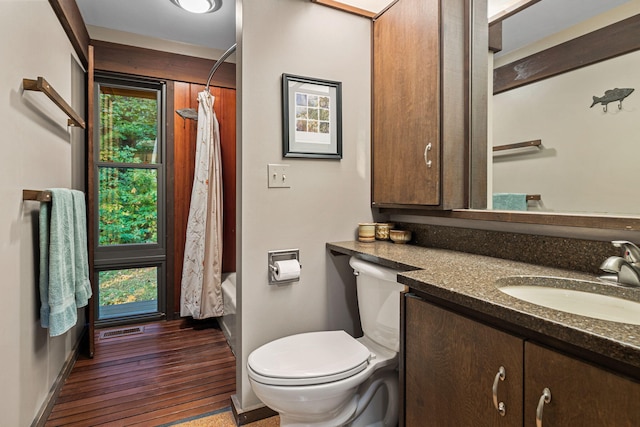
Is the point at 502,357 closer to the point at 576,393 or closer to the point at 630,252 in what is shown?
the point at 576,393

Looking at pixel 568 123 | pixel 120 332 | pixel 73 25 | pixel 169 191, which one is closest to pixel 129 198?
pixel 169 191

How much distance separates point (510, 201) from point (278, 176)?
1090 millimetres

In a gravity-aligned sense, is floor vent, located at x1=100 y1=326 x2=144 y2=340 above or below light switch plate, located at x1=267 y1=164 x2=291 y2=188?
below

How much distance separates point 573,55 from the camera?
1322mm

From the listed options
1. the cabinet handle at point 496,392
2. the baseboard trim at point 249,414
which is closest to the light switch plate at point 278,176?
the baseboard trim at point 249,414

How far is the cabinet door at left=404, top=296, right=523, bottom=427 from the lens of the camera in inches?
31.1

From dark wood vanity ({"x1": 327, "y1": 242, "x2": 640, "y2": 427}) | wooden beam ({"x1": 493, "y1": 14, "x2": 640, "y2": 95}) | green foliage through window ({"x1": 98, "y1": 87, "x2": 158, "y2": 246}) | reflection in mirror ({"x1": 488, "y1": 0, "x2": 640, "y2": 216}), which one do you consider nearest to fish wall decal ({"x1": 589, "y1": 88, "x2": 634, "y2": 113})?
reflection in mirror ({"x1": 488, "y1": 0, "x2": 640, "y2": 216})

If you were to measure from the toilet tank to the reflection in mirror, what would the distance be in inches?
24.4

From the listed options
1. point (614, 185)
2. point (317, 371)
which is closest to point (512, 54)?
point (614, 185)

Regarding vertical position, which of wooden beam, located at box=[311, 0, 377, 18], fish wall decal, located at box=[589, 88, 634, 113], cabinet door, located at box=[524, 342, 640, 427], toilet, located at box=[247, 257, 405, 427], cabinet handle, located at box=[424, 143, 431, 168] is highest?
wooden beam, located at box=[311, 0, 377, 18]

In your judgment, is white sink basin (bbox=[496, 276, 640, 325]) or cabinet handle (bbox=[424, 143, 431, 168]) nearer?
white sink basin (bbox=[496, 276, 640, 325])

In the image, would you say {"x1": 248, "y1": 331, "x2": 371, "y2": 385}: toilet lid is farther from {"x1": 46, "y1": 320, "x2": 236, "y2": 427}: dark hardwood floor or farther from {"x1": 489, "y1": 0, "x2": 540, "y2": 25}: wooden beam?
{"x1": 489, "y1": 0, "x2": 540, "y2": 25}: wooden beam

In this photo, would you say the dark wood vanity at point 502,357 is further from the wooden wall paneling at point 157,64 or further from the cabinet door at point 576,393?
the wooden wall paneling at point 157,64

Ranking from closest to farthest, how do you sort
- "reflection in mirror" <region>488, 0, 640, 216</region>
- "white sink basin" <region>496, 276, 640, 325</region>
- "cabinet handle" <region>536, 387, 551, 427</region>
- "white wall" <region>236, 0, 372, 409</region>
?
"cabinet handle" <region>536, 387, 551, 427</region> → "white sink basin" <region>496, 276, 640, 325</region> → "reflection in mirror" <region>488, 0, 640, 216</region> → "white wall" <region>236, 0, 372, 409</region>
